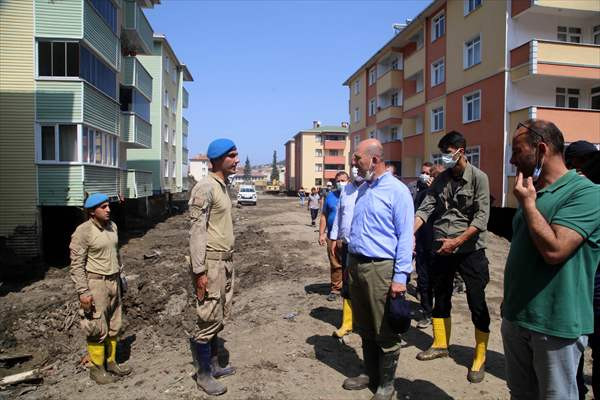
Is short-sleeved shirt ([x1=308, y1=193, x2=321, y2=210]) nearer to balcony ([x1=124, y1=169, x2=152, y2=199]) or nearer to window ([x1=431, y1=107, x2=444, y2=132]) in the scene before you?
balcony ([x1=124, y1=169, x2=152, y2=199])

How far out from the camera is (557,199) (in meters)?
2.28

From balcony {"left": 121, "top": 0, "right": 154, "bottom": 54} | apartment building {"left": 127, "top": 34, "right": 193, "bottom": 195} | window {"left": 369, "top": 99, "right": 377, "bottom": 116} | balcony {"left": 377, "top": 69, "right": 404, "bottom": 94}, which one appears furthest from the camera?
window {"left": 369, "top": 99, "right": 377, "bottom": 116}

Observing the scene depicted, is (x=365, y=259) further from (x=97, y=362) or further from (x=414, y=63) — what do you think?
(x=414, y=63)

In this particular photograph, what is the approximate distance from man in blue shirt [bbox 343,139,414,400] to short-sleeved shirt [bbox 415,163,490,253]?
80 cm

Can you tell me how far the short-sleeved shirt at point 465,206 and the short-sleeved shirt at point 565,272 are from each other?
169cm

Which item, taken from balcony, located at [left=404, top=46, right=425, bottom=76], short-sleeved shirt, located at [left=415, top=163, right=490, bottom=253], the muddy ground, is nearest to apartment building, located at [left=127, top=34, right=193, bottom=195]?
balcony, located at [left=404, top=46, right=425, bottom=76]

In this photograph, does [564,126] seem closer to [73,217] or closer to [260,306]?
[260,306]

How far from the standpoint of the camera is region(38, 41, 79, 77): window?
14562mm

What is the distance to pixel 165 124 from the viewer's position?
109ft

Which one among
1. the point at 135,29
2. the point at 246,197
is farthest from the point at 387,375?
the point at 246,197

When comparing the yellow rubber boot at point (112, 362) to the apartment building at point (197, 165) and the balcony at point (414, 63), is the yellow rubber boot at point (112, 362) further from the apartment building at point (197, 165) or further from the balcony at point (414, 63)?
the apartment building at point (197, 165)

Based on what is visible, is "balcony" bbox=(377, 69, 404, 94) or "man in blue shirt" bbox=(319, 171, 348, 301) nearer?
"man in blue shirt" bbox=(319, 171, 348, 301)

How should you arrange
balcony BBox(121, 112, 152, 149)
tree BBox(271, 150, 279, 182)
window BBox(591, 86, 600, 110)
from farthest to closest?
tree BBox(271, 150, 279, 182), balcony BBox(121, 112, 152, 149), window BBox(591, 86, 600, 110)

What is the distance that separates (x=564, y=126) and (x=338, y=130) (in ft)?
189
